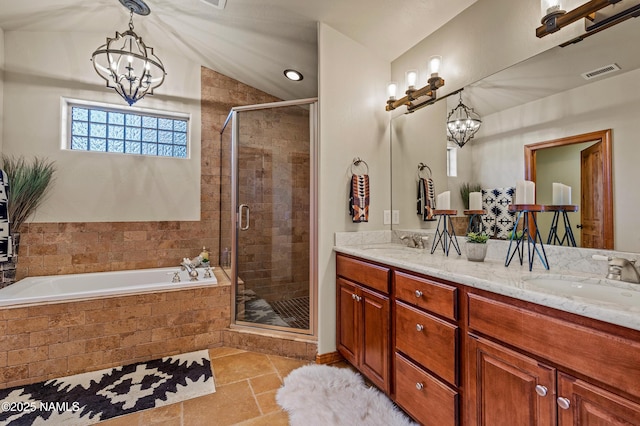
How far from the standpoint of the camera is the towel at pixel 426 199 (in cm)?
213

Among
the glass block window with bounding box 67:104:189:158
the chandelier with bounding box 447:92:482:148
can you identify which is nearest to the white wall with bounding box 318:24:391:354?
the chandelier with bounding box 447:92:482:148

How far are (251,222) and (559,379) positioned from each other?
2444mm

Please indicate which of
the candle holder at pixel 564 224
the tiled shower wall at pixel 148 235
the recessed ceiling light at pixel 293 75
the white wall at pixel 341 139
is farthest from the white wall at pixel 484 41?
the tiled shower wall at pixel 148 235

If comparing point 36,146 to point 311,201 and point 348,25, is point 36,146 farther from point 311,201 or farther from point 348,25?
point 348,25

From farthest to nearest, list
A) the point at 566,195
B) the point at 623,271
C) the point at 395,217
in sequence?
the point at 395,217, the point at 566,195, the point at 623,271

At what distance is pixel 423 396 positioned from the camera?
55.6 inches

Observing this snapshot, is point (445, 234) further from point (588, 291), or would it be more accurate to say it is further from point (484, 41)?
point (484, 41)

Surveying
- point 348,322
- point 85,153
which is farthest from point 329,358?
point 85,153

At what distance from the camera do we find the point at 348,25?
2.21 meters

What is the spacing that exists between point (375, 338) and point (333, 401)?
1.46ft

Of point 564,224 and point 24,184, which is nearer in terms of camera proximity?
point 564,224

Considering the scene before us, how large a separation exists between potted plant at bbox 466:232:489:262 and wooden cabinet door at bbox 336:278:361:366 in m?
0.77

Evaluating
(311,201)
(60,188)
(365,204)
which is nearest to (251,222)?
(311,201)

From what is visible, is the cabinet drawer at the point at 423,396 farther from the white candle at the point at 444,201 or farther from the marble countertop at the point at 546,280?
the white candle at the point at 444,201
